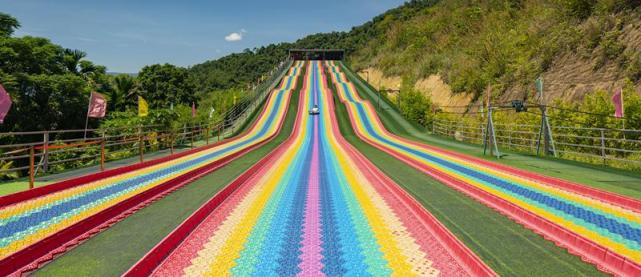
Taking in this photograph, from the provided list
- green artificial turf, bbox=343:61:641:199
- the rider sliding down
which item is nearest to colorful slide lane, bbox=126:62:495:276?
green artificial turf, bbox=343:61:641:199

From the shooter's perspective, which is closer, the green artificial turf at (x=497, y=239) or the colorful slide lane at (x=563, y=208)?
the green artificial turf at (x=497, y=239)

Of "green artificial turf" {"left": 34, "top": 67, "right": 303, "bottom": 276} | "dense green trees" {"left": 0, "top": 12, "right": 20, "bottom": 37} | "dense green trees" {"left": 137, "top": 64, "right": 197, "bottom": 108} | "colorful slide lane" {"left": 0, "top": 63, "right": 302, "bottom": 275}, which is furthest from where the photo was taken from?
"dense green trees" {"left": 137, "top": 64, "right": 197, "bottom": 108}

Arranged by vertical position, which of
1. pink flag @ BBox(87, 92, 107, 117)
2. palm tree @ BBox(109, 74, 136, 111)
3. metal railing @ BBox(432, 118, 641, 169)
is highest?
palm tree @ BBox(109, 74, 136, 111)

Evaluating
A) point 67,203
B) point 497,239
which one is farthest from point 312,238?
point 67,203

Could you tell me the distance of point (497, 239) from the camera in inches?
198

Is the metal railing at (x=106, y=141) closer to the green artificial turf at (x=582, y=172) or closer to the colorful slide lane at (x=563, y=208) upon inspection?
the colorful slide lane at (x=563, y=208)

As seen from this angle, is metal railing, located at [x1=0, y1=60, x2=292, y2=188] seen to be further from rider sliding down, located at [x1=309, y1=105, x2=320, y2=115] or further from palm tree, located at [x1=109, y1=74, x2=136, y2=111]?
palm tree, located at [x1=109, y1=74, x2=136, y2=111]

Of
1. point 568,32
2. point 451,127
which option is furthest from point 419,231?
point 568,32

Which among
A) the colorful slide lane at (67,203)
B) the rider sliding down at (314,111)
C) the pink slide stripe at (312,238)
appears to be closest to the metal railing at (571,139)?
the pink slide stripe at (312,238)

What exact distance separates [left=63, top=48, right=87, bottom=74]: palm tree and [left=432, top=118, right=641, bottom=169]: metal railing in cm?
3060

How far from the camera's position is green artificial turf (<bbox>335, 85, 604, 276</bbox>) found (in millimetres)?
4098

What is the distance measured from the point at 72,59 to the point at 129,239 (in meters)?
34.6

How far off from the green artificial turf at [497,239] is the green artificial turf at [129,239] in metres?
4.08

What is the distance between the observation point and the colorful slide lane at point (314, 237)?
4312 millimetres
